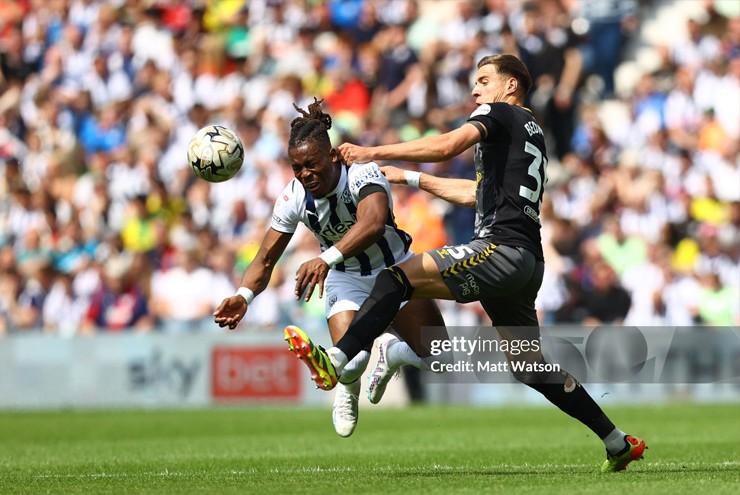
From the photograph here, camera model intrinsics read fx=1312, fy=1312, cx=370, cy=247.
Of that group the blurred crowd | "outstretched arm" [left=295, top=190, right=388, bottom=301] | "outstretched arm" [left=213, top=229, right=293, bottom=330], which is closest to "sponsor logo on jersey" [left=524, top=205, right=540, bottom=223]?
"outstretched arm" [left=295, top=190, right=388, bottom=301]

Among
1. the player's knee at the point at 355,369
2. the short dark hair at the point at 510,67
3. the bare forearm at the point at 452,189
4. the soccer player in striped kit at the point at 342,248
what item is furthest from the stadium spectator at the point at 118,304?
the short dark hair at the point at 510,67

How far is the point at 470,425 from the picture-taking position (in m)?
14.9

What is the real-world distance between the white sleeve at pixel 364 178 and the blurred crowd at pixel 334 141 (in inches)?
343

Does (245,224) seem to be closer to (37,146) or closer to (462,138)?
(37,146)

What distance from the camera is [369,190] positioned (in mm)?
8914

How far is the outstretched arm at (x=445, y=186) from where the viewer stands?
9.16 meters

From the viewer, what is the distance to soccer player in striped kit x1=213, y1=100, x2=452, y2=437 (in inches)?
337

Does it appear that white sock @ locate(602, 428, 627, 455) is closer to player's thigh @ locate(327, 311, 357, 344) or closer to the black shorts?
the black shorts

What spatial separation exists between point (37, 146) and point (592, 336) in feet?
36.7

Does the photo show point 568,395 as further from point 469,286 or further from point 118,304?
point 118,304

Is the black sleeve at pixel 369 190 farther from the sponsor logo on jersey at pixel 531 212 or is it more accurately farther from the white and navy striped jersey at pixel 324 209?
the sponsor logo on jersey at pixel 531 212

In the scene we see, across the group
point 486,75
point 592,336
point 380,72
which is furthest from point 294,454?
point 380,72

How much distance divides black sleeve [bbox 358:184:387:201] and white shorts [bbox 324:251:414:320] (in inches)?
39.5

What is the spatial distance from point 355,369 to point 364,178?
1.33 meters
